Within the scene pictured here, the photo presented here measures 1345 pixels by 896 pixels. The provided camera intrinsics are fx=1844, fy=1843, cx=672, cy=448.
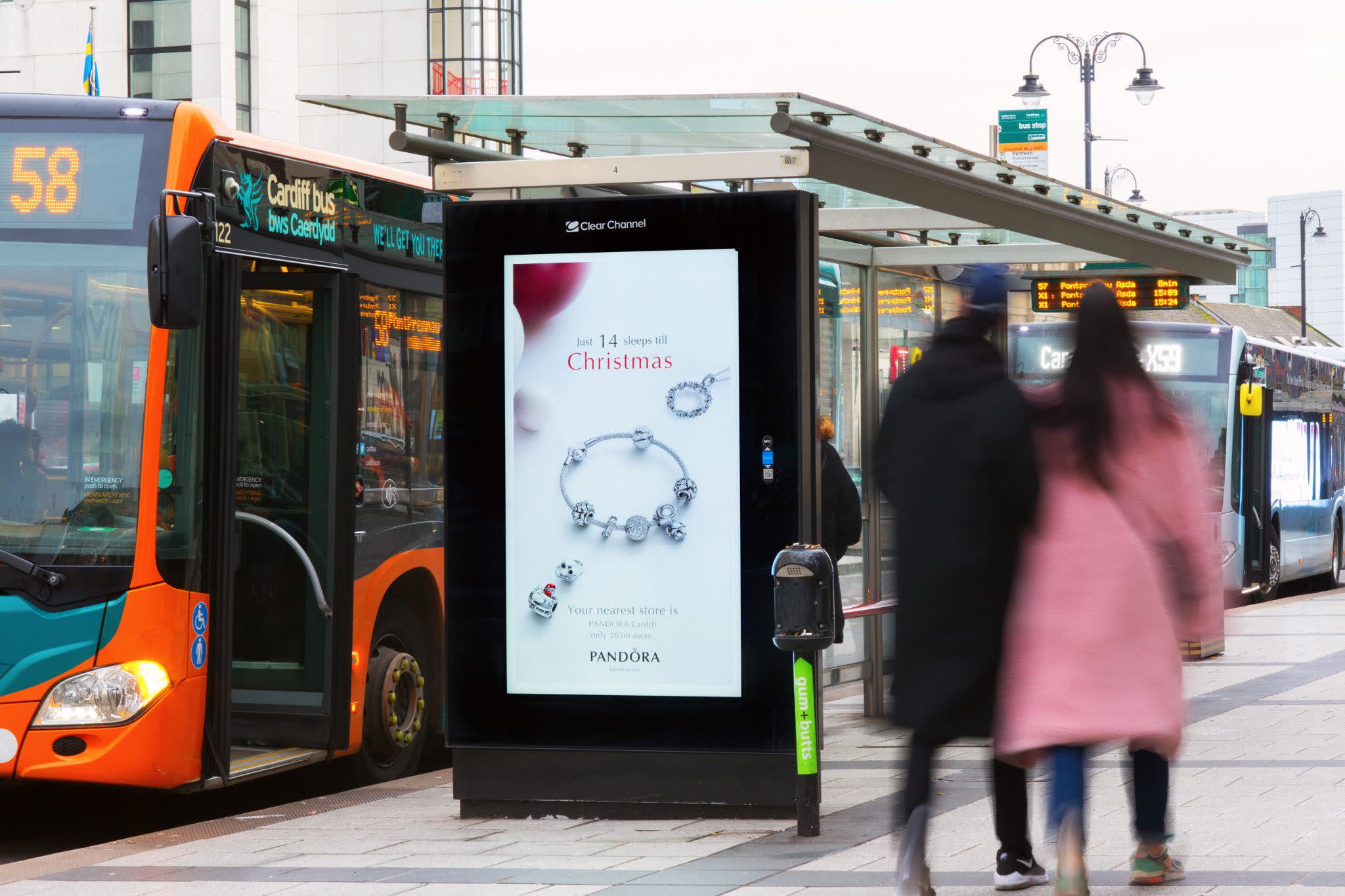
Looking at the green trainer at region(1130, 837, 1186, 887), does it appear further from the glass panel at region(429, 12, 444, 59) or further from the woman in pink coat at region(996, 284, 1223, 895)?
the glass panel at region(429, 12, 444, 59)

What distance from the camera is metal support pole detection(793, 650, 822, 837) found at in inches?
261

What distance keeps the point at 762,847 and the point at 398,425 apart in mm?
3211

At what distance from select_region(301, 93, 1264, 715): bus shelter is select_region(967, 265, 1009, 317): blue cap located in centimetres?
7

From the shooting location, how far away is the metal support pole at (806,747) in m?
6.62

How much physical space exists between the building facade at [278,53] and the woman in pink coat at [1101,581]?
106ft

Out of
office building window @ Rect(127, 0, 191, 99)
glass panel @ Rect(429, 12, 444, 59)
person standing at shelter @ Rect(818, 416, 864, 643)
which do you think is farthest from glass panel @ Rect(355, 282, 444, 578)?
glass panel @ Rect(429, 12, 444, 59)

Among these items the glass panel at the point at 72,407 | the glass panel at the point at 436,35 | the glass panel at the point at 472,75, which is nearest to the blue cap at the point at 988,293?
the glass panel at the point at 72,407

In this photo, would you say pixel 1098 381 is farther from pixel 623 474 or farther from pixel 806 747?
pixel 623 474

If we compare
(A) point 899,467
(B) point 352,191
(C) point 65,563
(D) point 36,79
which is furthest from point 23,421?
(D) point 36,79

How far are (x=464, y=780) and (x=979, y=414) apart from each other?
10.2ft

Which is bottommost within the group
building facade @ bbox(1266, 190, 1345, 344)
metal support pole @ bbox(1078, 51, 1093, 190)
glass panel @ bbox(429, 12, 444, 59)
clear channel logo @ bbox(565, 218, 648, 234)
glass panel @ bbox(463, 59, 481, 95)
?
clear channel logo @ bbox(565, 218, 648, 234)

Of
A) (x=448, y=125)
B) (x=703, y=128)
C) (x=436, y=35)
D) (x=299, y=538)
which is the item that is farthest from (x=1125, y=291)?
(x=436, y=35)

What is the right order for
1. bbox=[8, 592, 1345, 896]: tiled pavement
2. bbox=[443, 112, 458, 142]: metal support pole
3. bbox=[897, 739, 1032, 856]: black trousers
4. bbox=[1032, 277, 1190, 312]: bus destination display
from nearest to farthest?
bbox=[897, 739, 1032, 856]: black trousers < bbox=[8, 592, 1345, 896]: tiled pavement < bbox=[443, 112, 458, 142]: metal support pole < bbox=[1032, 277, 1190, 312]: bus destination display

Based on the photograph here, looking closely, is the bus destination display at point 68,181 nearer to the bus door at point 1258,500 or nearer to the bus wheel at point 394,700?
the bus wheel at point 394,700
